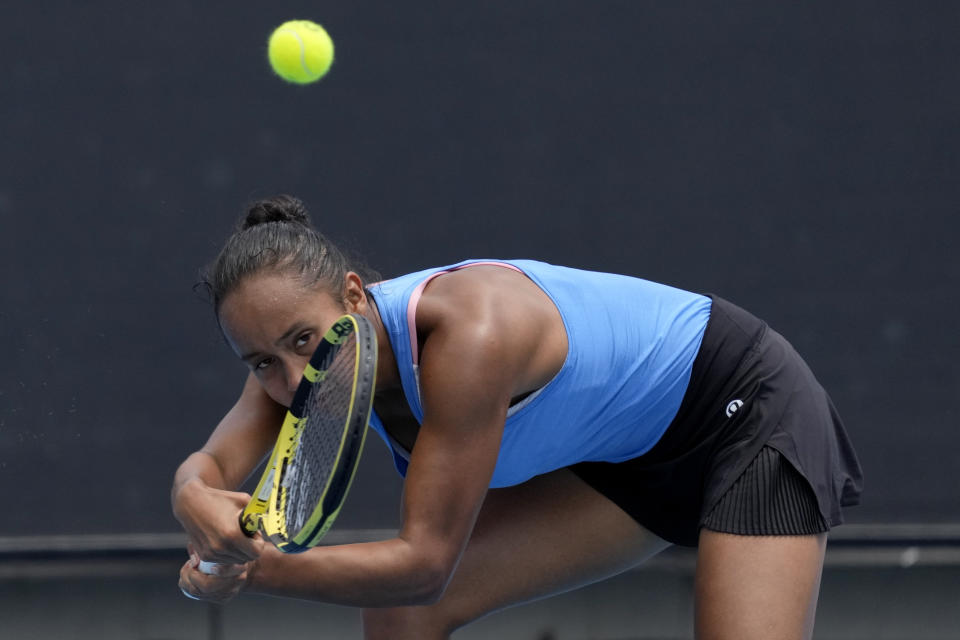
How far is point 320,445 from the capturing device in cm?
181

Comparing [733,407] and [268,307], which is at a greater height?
[268,307]

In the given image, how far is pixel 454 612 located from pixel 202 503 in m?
0.64

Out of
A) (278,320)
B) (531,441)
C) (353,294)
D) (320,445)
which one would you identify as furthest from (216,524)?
(531,441)

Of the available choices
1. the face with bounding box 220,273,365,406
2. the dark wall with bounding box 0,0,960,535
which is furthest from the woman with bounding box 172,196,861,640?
the dark wall with bounding box 0,0,960,535

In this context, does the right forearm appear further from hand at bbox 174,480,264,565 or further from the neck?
the neck

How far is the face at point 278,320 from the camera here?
1.80 metres

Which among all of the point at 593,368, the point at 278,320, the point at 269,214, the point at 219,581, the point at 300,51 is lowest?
the point at 219,581

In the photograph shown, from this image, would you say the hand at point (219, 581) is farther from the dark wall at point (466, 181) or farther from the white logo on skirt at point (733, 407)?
the dark wall at point (466, 181)

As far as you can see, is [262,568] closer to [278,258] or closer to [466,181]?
[278,258]

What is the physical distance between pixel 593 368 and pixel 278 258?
0.56 meters

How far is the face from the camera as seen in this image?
5.90 ft

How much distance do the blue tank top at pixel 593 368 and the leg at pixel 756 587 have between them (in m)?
0.26

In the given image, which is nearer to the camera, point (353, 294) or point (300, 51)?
point (353, 294)

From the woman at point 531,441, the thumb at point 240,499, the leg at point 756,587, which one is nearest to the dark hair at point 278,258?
the woman at point 531,441
